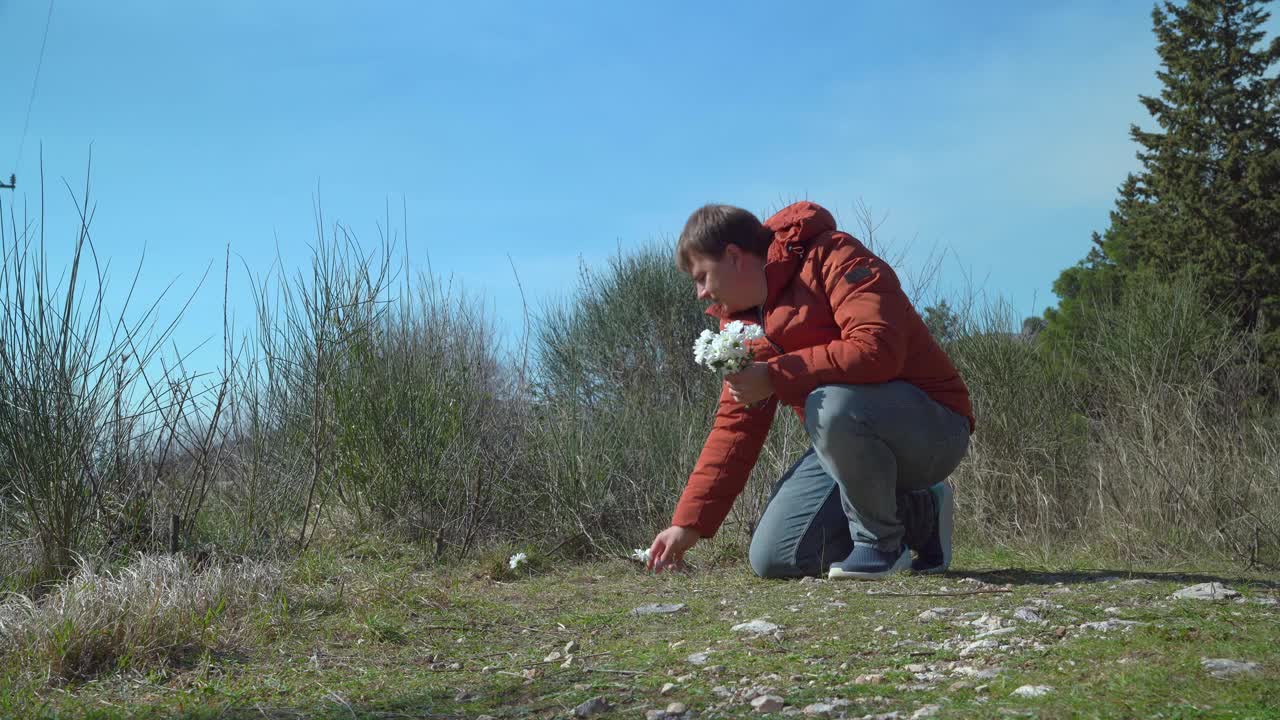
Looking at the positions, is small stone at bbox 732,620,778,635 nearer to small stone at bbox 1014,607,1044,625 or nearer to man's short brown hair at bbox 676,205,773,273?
small stone at bbox 1014,607,1044,625

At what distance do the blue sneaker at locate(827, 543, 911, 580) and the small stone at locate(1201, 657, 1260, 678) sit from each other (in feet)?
4.46

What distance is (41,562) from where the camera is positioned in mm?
3582

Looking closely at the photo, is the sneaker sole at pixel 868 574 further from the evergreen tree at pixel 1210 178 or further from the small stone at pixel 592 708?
the evergreen tree at pixel 1210 178

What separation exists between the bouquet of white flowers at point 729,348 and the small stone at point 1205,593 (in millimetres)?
1365

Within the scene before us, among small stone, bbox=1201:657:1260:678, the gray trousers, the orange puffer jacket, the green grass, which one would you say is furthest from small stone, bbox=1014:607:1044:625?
the orange puffer jacket

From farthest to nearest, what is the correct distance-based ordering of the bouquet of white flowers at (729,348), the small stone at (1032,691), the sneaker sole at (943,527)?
the sneaker sole at (943,527) → the bouquet of white flowers at (729,348) → the small stone at (1032,691)

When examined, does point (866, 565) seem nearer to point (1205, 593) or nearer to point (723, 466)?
point (723, 466)

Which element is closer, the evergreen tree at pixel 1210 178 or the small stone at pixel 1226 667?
the small stone at pixel 1226 667

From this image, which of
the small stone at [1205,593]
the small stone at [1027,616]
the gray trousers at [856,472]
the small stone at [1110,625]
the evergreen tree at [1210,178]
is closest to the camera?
the small stone at [1110,625]

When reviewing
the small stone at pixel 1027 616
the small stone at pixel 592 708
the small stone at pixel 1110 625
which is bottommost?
the small stone at pixel 592 708

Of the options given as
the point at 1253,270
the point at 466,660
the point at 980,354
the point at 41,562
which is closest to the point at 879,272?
the point at 466,660

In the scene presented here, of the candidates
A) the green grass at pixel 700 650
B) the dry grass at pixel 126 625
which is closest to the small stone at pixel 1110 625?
the green grass at pixel 700 650

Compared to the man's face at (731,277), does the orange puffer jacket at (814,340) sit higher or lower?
lower

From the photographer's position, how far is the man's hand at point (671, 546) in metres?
3.05
